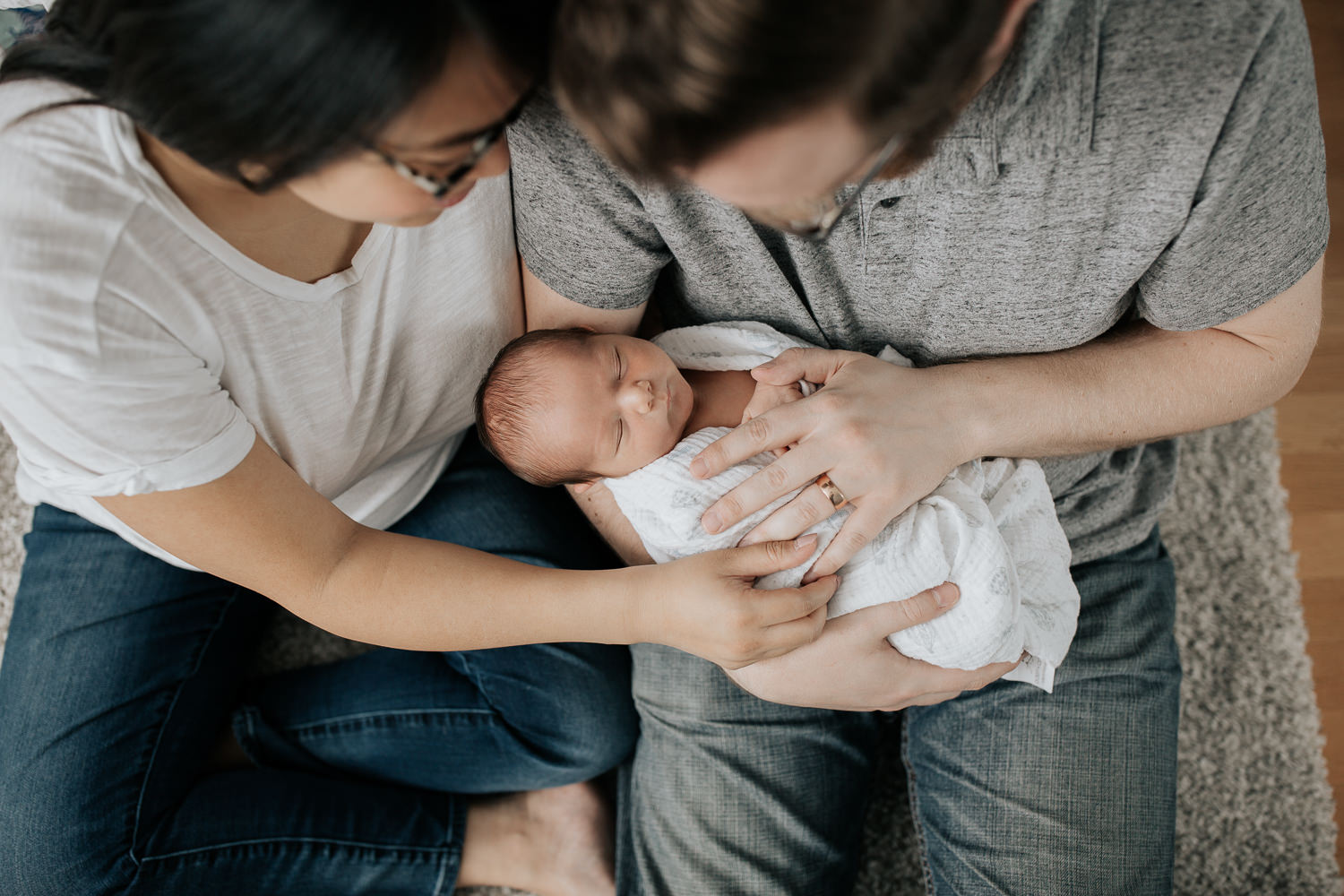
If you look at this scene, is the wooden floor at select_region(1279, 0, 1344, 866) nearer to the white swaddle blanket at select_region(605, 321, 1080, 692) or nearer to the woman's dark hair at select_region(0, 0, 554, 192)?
Answer: the white swaddle blanket at select_region(605, 321, 1080, 692)

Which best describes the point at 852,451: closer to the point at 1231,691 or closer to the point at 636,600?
the point at 636,600

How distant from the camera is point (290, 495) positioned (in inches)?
34.0

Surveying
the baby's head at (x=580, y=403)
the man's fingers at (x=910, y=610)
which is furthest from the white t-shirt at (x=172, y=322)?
the man's fingers at (x=910, y=610)

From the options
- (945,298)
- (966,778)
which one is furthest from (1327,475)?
(945,298)

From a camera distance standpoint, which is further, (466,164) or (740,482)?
(740,482)

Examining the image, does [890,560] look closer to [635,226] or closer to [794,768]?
[794,768]

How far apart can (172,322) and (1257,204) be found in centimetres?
94

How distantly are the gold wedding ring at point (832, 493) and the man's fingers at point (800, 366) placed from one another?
0.12 m

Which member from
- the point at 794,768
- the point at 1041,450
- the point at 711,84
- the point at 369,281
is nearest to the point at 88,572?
the point at 369,281

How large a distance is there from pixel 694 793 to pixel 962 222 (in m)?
0.74

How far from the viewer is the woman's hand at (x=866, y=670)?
0.95 m

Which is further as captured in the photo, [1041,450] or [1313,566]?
[1313,566]

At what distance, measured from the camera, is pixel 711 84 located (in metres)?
0.50

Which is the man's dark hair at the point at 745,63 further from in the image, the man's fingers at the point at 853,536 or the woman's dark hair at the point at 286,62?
the man's fingers at the point at 853,536
